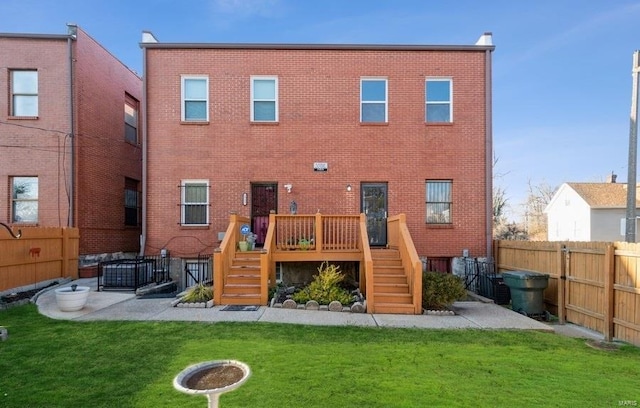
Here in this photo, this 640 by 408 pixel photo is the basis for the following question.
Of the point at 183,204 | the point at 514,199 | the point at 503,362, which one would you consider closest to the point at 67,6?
the point at 183,204

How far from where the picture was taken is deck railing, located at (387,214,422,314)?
317 inches

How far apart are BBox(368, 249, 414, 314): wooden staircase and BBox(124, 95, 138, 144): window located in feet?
38.9

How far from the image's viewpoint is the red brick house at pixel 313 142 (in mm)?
11656

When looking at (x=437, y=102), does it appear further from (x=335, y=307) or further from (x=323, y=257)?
(x=335, y=307)

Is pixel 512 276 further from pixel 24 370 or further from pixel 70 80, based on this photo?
pixel 70 80

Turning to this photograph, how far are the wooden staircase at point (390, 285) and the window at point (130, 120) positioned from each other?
1185 cm

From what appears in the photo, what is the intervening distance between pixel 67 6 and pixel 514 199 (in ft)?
144

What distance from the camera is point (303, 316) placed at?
296 inches

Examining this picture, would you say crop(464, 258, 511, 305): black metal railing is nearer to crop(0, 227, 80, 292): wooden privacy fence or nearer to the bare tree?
crop(0, 227, 80, 292): wooden privacy fence

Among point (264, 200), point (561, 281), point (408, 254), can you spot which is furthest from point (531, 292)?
point (264, 200)

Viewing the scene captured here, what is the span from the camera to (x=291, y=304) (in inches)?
326

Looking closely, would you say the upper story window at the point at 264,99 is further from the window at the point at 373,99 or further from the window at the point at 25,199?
the window at the point at 25,199

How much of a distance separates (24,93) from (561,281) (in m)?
16.8

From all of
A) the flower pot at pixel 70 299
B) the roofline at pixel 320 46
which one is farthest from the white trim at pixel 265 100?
the flower pot at pixel 70 299
